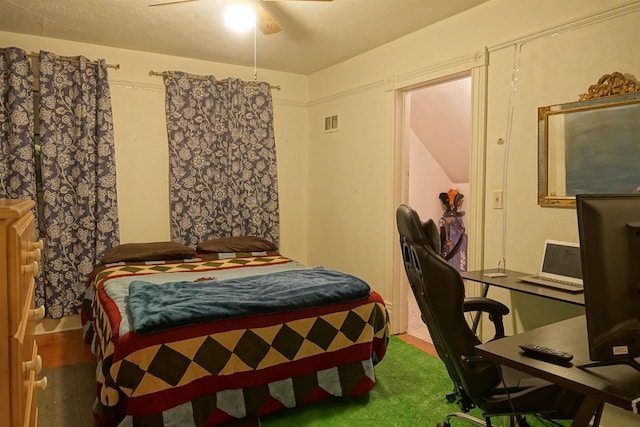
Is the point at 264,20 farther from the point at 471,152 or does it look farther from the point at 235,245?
the point at 235,245

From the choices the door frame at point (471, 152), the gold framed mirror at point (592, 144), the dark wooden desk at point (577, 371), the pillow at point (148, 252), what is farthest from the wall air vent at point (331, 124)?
the dark wooden desk at point (577, 371)

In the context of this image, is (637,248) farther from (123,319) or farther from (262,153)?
(262,153)

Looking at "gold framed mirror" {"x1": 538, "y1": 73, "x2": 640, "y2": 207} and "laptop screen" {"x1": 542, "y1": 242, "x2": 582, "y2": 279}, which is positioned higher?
"gold framed mirror" {"x1": 538, "y1": 73, "x2": 640, "y2": 207}

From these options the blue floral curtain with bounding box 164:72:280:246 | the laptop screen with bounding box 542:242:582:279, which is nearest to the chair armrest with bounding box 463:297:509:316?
the laptop screen with bounding box 542:242:582:279

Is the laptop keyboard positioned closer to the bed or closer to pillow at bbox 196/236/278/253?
the bed

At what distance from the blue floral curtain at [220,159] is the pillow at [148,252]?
37 cm

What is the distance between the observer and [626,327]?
3.47 ft


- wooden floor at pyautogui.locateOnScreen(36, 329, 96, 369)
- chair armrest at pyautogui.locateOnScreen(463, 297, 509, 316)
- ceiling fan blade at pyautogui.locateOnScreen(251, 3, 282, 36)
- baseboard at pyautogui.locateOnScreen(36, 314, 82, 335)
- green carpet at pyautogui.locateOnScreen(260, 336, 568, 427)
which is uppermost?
ceiling fan blade at pyautogui.locateOnScreen(251, 3, 282, 36)

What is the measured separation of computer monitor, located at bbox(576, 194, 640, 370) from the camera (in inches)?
40.5

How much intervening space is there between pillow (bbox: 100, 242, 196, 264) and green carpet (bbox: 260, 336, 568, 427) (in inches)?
71.4

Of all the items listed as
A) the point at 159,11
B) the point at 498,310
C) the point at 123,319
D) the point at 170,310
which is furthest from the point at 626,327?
the point at 159,11

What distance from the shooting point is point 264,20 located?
8.75 ft

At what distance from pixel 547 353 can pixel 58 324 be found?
12.7ft

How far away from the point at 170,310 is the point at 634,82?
2.54 meters
